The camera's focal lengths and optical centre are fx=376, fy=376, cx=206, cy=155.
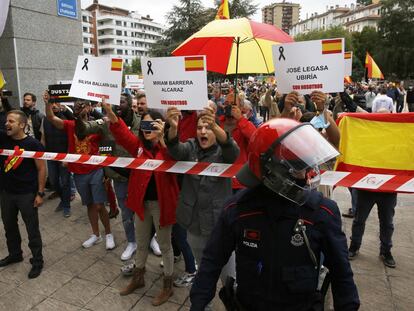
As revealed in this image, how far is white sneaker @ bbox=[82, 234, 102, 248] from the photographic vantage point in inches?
196

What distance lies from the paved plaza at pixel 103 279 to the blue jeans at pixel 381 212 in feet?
0.97

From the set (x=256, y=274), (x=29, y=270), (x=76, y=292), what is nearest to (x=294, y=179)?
(x=256, y=274)

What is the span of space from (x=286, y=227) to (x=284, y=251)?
0.36ft

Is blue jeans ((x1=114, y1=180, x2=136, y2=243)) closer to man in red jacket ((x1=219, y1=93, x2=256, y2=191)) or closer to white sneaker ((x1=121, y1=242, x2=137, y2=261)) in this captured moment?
white sneaker ((x1=121, y1=242, x2=137, y2=261))

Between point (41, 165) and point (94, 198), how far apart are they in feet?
2.84

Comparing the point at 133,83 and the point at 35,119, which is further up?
the point at 133,83

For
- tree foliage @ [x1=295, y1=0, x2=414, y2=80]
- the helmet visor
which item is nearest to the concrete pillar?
the helmet visor

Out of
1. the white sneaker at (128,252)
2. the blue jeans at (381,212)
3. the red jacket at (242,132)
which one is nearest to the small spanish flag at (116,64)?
the red jacket at (242,132)

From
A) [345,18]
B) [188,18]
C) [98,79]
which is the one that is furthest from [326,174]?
[345,18]

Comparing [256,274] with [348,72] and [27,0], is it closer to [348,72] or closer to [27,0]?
[348,72]

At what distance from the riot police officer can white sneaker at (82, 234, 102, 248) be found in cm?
350

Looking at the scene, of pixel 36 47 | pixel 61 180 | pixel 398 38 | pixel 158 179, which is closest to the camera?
pixel 158 179

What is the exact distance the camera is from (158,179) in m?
3.59

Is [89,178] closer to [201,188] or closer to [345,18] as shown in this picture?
[201,188]
